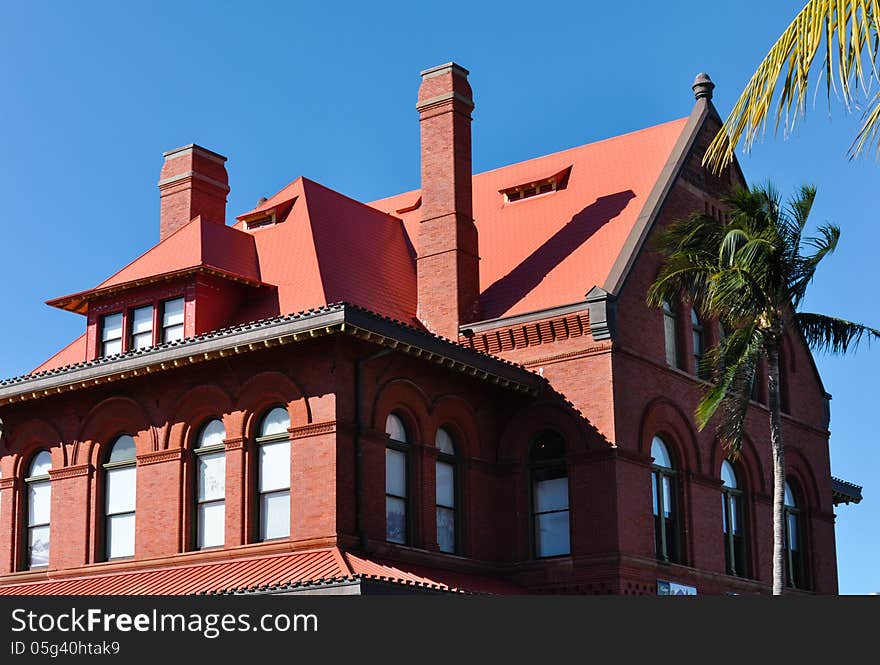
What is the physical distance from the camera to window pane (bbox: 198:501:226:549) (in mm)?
25641

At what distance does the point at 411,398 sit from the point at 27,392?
788cm

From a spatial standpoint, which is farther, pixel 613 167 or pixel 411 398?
pixel 613 167

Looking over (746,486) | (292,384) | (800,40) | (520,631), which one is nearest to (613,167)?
(746,486)

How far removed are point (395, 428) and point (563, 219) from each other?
26.4 ft

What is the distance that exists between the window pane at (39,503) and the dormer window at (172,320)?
3.94 metres

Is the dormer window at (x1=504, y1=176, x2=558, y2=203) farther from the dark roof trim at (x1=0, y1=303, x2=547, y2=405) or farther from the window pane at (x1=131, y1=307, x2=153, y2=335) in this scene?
the window pane at (x1=131, y1=307, x2=153, y2=335)

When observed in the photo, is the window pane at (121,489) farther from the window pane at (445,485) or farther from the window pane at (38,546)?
the window pane at (445,485)

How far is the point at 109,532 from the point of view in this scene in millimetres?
27234

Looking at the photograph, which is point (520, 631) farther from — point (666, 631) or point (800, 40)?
point (800, 40)

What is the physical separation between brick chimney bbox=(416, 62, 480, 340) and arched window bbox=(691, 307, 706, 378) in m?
5.00

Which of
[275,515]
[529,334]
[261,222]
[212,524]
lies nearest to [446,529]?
[275,515]

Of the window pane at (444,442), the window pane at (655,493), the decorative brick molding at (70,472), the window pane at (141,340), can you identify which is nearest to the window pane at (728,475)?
the window pane at (655,493)

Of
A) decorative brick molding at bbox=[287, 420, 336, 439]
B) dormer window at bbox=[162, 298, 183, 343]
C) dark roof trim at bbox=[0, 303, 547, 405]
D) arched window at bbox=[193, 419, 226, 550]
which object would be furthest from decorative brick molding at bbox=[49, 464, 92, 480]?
decorative brick molding at bbox=[287, 420, 336, 439]

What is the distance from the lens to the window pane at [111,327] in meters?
29.6
